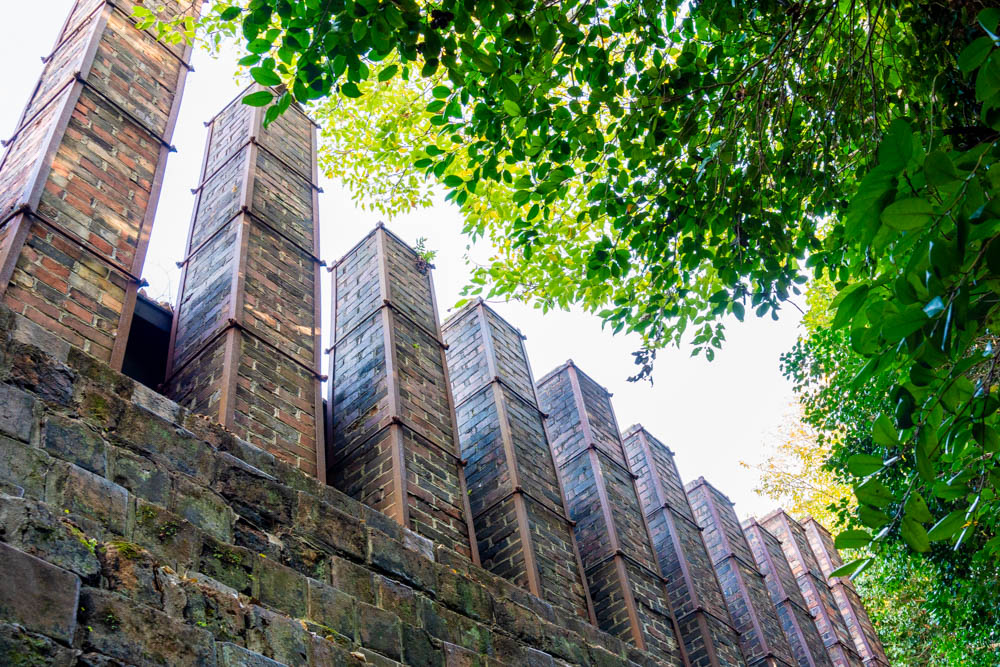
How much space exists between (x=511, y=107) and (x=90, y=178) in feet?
11.7

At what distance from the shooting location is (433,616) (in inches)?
218

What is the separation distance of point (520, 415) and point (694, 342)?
12.8ft

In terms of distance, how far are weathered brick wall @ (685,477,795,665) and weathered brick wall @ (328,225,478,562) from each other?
6.06 m

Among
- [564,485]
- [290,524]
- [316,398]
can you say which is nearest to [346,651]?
[290,524]

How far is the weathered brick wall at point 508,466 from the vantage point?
27.1ft

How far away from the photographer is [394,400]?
784 centimetres

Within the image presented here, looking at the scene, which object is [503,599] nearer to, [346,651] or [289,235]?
[346,651]

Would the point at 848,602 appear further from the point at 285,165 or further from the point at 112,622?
the point at 112,622

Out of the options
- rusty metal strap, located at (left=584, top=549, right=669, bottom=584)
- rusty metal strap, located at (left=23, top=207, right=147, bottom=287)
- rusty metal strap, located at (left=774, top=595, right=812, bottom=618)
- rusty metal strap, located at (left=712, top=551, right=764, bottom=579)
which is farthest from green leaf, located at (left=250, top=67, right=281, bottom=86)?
rusty metal strap, located at (left=774, top=595, right=812, bottom=618)

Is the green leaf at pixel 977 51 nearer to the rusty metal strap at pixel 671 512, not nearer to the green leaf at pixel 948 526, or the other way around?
the green leaf at pixel 948 526

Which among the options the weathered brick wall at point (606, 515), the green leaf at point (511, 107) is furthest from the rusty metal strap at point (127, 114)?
the weathered brick wall at point (606, 515)

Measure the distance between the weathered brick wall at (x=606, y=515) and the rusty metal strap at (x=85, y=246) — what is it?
18.5 feet

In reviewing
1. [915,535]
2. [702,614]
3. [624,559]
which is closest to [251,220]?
[624,559]

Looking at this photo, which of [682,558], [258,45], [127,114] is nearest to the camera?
[258,45]
